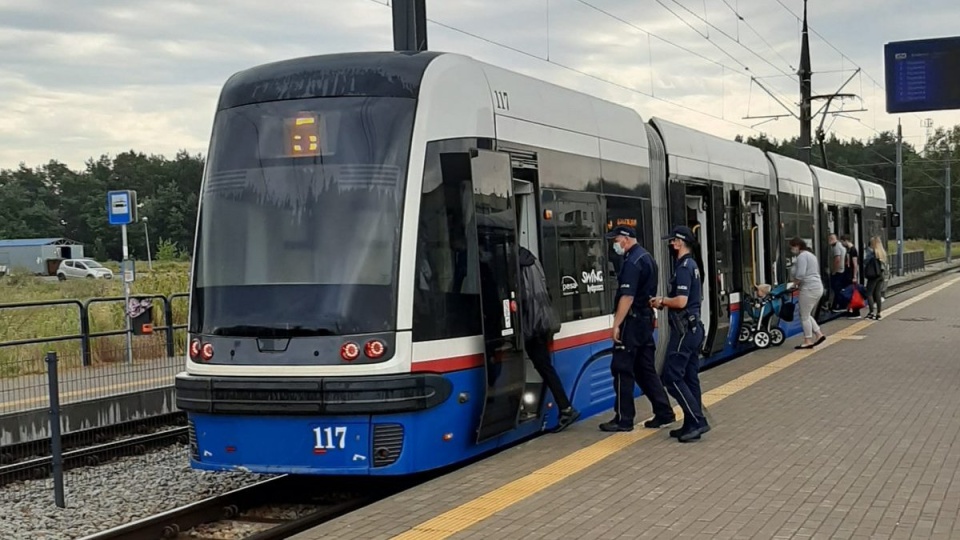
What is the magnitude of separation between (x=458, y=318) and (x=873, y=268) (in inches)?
627

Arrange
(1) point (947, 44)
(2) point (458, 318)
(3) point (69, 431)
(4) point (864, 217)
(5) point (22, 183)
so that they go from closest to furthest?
1. (2) point (458, 318)
2. (3) point (69, 431)
3. (1) point (947, 44)
4. (4) point (864, 217)
5. (5) point (22, 183)

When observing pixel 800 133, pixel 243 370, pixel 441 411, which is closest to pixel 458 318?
pixel 441 411

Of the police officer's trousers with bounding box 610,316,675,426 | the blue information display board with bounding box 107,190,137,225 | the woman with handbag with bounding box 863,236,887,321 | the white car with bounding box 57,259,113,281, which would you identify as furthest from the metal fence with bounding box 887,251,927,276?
the white car with bounding box 57,259,113,281

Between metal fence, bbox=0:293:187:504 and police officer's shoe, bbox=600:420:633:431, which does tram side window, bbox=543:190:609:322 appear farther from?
metal fence, bbox=0:293:187:504

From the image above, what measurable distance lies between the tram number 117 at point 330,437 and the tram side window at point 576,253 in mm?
2634

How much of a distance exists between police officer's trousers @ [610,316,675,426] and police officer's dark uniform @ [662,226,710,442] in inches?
9.7

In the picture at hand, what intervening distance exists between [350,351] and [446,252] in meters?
1.00

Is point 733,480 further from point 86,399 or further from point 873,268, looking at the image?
point 873,268

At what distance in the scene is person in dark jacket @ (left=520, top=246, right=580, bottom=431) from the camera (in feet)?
28.2

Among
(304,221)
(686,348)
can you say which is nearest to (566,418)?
(686,348)

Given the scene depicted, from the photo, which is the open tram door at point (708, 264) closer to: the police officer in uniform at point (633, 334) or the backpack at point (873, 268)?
the police officer in uniform at point (633, 334)

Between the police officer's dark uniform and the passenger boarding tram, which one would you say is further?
the police officer's dark uniform

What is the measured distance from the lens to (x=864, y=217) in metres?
27.2

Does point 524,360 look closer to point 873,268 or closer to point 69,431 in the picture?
point 69,431
